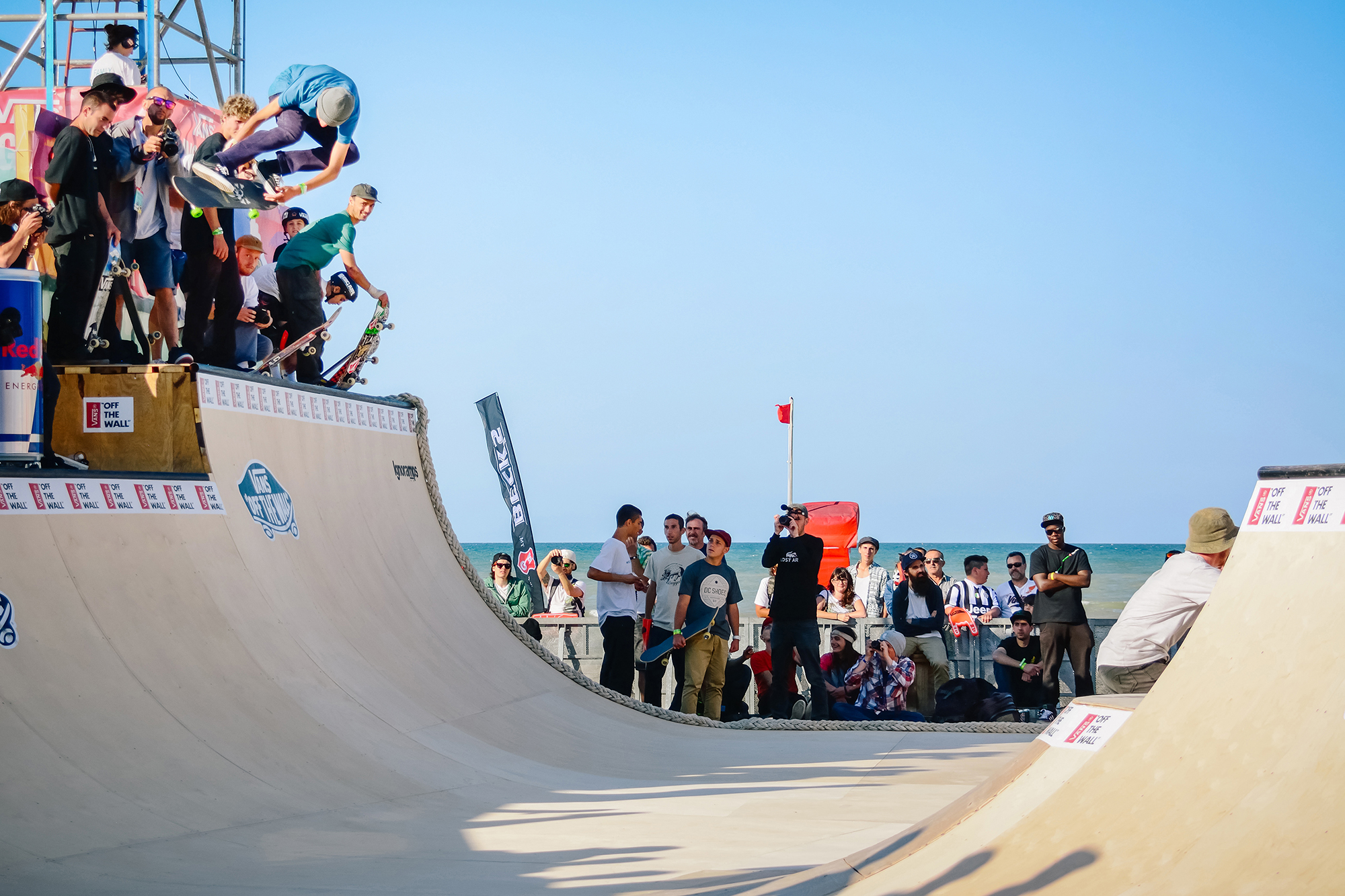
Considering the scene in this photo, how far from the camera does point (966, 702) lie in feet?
28.1

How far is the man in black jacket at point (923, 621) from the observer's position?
29.8 feet

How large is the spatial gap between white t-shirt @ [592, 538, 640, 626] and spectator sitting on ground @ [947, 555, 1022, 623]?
3417mm

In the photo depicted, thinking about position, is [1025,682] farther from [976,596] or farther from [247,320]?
[247,320]

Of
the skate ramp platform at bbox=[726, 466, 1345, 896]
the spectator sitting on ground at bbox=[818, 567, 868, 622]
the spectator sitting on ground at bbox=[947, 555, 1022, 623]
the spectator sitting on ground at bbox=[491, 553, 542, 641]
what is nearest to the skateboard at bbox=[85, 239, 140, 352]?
the spectator sitting on ground at bbox=[491, 553, 542, 641]

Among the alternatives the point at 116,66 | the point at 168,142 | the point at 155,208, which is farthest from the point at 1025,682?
the point at 116,66

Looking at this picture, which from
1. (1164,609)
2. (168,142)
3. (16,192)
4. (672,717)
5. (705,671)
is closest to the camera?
(1164,609)

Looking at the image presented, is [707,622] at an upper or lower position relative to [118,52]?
lower

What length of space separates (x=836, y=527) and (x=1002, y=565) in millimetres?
54495

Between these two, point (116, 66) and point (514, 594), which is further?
point (514, 594)

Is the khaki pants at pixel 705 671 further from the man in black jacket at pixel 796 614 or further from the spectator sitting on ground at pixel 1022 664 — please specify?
the spectator sitting on ground at pixel 1022 664

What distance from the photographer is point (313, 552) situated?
23.2 feet

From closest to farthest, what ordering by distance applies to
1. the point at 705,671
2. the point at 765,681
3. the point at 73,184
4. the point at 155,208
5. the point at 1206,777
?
the point at 1206,777 → the point at 73,184 → the point at 155,208 → the point at 705,671 → the point at 765,681

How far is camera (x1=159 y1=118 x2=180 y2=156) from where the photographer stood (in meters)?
7.10

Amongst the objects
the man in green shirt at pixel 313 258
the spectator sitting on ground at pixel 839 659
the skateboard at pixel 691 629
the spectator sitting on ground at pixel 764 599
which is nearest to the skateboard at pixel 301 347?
the man in green shirt at pixel 313 258
